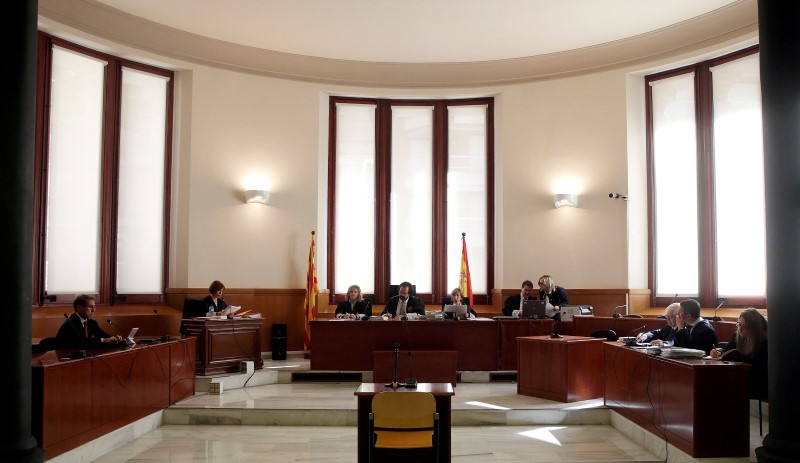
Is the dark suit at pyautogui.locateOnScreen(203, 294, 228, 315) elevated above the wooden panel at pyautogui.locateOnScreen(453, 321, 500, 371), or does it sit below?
above

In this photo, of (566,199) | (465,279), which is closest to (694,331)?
(566,199)

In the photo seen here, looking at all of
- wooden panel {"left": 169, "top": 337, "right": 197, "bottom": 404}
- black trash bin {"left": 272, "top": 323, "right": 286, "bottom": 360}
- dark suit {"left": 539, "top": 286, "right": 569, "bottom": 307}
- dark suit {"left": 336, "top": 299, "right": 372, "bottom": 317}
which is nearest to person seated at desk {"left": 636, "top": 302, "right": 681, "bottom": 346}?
dark suit {"left": 539, "top": 286, "right": 569, "bottom": 307}

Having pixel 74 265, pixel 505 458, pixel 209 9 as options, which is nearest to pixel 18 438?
pixel 505 458

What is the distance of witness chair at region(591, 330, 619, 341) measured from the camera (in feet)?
28.6

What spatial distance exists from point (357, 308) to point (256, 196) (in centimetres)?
255

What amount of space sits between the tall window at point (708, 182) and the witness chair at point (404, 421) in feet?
21.3

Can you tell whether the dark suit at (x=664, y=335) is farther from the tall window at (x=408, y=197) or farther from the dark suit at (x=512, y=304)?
the tall window at (x=408, y=197)

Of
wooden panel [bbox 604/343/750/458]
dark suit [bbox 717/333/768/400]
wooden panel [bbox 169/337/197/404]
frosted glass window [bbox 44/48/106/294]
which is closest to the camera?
wooden panel [bbox 604/343/750/458]

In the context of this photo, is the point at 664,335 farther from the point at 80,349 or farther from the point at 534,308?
the point at 80,349

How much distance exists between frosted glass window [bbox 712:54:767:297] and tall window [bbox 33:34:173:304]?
8.23 metres

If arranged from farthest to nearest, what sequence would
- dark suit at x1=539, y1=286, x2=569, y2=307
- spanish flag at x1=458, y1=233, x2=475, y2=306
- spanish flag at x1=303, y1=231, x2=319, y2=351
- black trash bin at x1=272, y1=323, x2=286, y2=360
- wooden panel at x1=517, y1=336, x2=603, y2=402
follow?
spanish flag at x1=458, y1=233, x2=475, y2=306 < spanish flag at x1=303, y1=231, x2=319, y2=351 < black trash bin at x1=272, y1=323, x2=286, y2=360 < dark suit at x1=539, y1=286, x2=569, y2=307 < wooden panel at x1=517, y1=336, x2=603, y2=402

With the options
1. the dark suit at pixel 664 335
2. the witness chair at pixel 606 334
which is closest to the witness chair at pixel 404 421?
the dark suit at pixel 664 335

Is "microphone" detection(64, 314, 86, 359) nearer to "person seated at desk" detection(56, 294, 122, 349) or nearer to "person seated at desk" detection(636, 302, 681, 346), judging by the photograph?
"person seated at desk" detection(56, 294, 122, 349)

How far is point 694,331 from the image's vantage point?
22.1 ft
